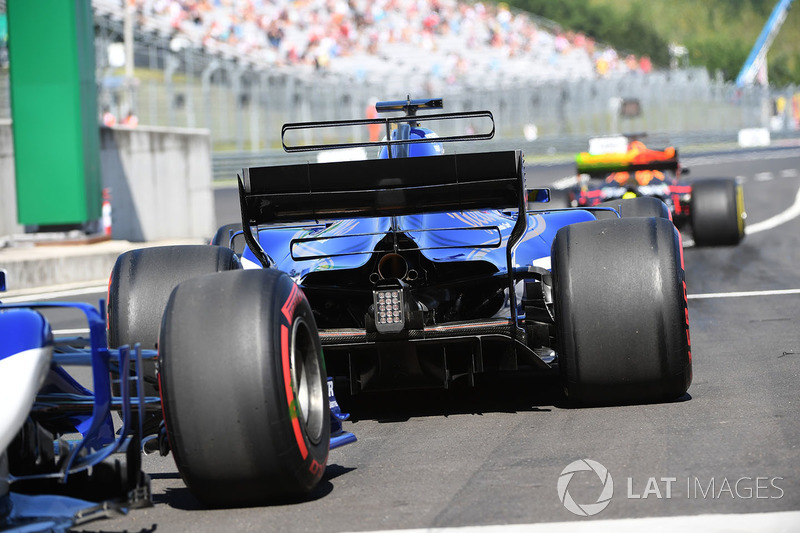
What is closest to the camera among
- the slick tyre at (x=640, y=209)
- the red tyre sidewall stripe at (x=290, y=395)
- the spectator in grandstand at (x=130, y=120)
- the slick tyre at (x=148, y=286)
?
the red tyre sidewall stripe at (x=290, y=395)

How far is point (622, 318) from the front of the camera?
5.46 meters

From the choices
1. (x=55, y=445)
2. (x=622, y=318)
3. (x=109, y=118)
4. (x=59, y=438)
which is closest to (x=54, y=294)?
(x=622, y=318)

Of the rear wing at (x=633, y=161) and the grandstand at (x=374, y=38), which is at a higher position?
the grandstand at (x=374, y=38)

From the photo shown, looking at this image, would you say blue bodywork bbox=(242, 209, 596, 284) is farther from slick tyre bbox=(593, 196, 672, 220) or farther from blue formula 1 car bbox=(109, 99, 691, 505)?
slick tyre bbox=(593, 196, 672, 220)

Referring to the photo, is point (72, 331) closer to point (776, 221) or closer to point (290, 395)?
point (290, 395)

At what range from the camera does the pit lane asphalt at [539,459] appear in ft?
13.1

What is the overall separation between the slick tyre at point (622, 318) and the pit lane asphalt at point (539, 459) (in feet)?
0.50

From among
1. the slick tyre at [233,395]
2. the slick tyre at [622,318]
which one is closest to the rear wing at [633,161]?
the slick tyre at [622,318]

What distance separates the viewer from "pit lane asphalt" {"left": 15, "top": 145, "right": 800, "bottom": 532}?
13.1 ft

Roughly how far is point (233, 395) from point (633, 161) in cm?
1070

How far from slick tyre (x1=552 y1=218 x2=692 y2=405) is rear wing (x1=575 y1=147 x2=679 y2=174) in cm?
851

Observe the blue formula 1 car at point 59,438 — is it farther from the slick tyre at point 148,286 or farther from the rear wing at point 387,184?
the rear wing at point 387,184

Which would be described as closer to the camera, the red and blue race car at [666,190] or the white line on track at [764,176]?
the red and blue race car at [666,190]

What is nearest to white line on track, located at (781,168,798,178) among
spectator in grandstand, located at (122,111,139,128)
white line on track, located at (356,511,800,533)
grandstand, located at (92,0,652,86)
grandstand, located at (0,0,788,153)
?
grandstand, located at (0,0,788,153)
